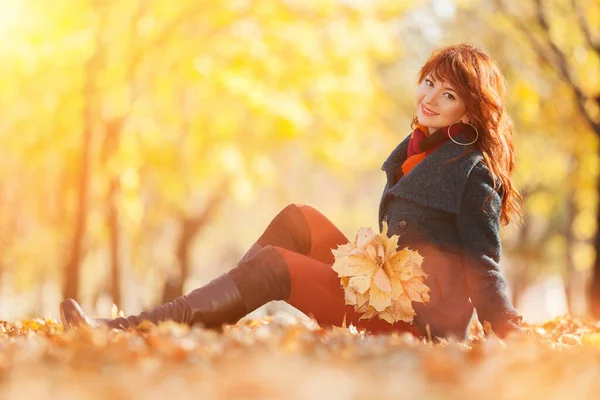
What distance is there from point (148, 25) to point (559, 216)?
48.3ft

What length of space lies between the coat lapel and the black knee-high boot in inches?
29.9

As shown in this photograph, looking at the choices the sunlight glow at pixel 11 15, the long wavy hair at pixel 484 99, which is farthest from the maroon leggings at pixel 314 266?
the sunlight glow at pixel 11 15

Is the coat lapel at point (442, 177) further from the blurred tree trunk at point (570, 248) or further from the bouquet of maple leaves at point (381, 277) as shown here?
the blurred tree trunk at point (570, 248)

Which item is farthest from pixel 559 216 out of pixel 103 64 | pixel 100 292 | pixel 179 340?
pixel 179 340

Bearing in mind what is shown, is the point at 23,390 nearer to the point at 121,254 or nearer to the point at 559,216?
the point at 121,254

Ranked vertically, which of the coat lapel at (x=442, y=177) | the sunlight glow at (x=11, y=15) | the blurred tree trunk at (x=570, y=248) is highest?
the sunlight glow at (x=11, y=15)

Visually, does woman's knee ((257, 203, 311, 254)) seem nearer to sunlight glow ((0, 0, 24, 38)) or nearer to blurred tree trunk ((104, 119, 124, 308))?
sunlight glow ((0, 0, 24, 38))

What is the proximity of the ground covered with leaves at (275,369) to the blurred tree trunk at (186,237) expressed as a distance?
10.6m

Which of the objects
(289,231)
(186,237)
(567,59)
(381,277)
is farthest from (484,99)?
(186,237)

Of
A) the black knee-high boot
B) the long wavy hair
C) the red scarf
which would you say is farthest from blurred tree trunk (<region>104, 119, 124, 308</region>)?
the black knee-high boot

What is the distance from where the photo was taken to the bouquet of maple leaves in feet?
10.8

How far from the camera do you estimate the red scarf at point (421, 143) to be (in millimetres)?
3605

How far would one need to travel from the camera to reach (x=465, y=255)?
3254mm

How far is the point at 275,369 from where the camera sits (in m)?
1.82
